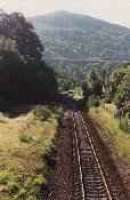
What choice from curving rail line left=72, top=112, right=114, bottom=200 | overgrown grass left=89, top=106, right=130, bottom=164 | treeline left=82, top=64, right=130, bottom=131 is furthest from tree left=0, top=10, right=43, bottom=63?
curving rail line left=72, top=112, right=114, bottom=200

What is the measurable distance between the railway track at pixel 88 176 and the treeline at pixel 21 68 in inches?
2075

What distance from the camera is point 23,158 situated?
1458 inches

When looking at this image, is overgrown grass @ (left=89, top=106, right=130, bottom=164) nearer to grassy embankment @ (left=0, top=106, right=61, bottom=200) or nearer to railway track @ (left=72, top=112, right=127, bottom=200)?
railway track @ (left=72, top=112, right=127, bottom=200)

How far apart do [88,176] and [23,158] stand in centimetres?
590

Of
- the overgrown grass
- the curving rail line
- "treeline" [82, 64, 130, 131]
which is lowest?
"treeline" [82, 64, 130, 131]

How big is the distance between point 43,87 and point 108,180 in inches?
3593

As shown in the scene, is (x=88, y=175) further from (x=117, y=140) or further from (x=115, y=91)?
(x=115, y=91)

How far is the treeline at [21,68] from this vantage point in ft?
356

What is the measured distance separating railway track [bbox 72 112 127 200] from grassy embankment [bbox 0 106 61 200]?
2303 mm

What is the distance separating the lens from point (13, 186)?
92.5 feet

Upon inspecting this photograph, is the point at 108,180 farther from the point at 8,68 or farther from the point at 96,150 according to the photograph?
the point at 8,68

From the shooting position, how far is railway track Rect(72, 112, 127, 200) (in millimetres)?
28261

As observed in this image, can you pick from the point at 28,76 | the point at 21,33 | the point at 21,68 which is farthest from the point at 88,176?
the point at 21,33

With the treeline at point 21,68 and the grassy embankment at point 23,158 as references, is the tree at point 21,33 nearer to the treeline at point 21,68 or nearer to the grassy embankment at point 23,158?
the treeline at point 21,68
